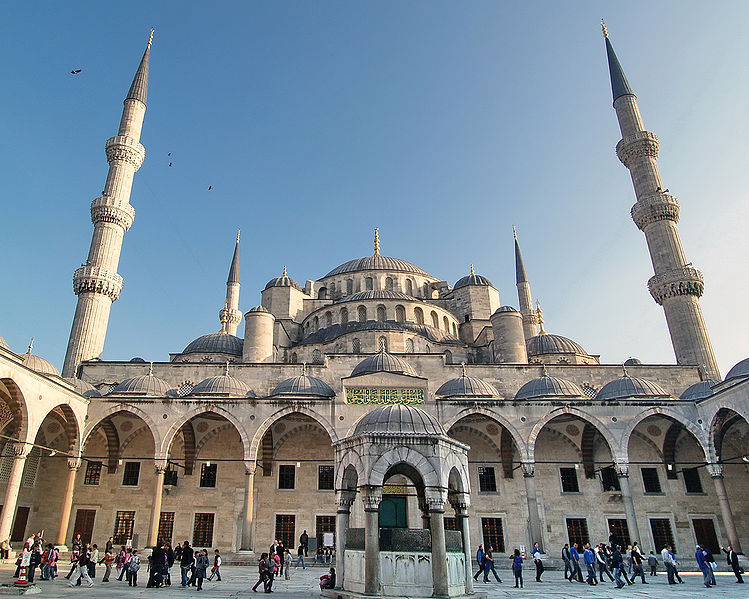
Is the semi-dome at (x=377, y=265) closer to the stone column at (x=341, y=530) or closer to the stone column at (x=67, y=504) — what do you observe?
the stone column at (x=67, y=504)

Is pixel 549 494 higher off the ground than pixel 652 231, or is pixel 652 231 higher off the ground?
pixel 652 231

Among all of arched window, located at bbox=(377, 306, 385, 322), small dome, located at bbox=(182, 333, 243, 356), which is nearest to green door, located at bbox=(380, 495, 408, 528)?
arched window, located at bbox=(377, 306, 385, 322)

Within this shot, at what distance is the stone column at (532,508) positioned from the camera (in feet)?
47.7

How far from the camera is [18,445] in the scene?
13.2m

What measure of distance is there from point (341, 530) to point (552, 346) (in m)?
18.5

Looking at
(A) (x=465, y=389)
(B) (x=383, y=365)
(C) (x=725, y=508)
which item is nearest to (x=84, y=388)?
(B) (x=383, y=365)

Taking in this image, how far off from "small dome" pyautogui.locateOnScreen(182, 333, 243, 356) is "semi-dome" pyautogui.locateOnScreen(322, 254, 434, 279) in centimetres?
771

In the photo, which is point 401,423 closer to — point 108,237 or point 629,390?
point 629,390

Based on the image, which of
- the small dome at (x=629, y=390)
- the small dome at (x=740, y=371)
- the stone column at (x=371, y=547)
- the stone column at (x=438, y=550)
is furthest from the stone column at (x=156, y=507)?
the small dome at (x=740, y=371)

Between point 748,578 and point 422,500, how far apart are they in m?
8.83

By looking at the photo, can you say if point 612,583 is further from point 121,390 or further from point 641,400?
point 121,390

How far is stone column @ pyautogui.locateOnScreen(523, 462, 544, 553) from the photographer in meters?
14.5

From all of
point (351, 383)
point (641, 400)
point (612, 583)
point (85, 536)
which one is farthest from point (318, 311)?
point (612, 583)

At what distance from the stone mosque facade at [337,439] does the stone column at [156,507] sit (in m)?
0.04
